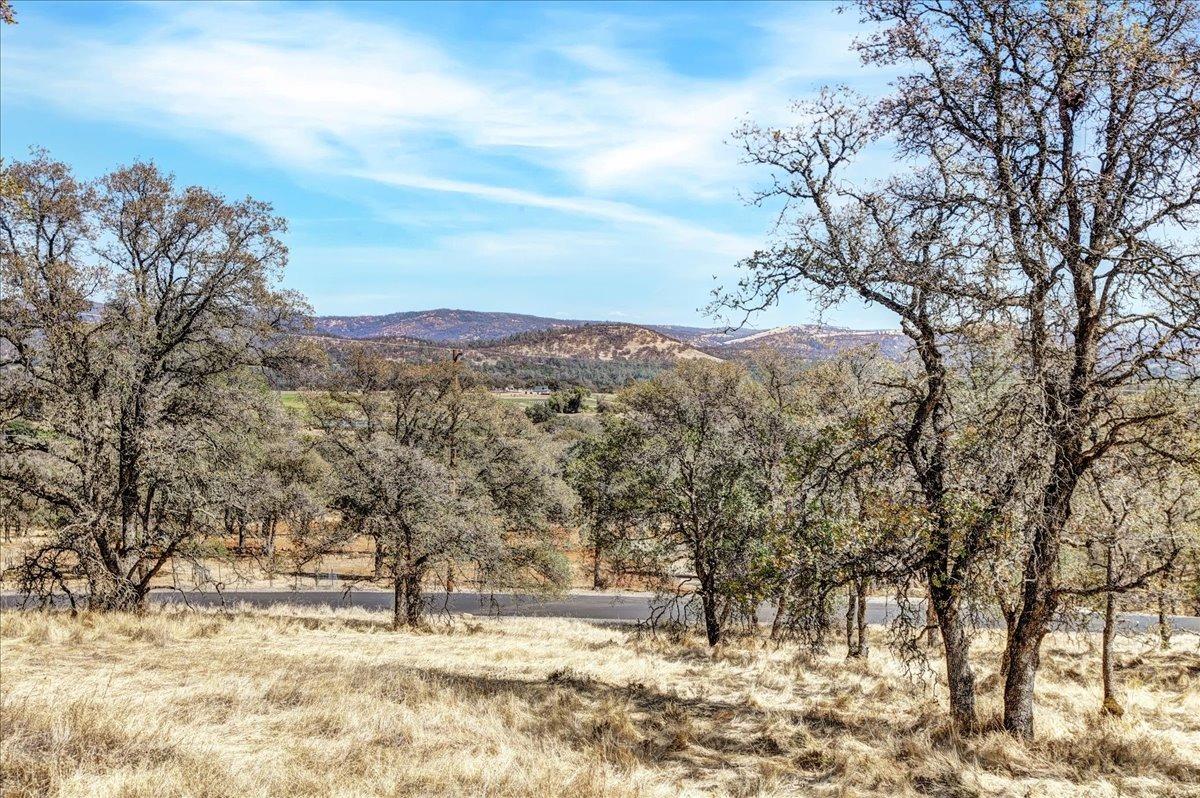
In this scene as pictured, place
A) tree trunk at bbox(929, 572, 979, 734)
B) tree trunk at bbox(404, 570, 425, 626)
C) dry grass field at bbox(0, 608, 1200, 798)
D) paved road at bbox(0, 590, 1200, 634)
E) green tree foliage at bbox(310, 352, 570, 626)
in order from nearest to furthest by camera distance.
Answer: dry grass field at bbox(0, 608, 1200, 798) → tree trunk at bbox(929, 572, 979, 734) → green tree foliage at bbox(310, 352, 570, 626) → tree trunk at bbox(404, 570, 425, 626) → paved road at bbox(0, 590, 1200, 634)

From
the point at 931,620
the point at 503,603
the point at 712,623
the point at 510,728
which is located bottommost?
the point at 503,603

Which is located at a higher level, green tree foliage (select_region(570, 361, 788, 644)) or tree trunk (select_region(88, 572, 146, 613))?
green tree foliage (select_region(570, 361, 788, 644))

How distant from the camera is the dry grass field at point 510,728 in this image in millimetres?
6711

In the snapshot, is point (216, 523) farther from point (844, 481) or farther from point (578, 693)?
point (844, 481)

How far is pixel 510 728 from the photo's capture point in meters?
9.27

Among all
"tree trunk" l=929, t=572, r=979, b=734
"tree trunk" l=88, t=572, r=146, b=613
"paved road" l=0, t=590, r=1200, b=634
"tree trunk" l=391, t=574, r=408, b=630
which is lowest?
"paved road" l=0, t=590, r=1200, b=634

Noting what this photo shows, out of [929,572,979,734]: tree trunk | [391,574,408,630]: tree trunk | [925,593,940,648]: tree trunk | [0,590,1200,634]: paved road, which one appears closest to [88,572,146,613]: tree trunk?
[391,574,408,630]: tree trunk

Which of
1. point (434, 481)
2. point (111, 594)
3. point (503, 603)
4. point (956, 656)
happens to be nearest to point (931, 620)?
point (956, 656)

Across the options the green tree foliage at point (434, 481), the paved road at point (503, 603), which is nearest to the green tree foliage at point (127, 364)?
the green tree foliage at point (434, 481)

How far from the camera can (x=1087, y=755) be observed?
8258mm

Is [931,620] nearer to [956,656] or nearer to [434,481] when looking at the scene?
[956,656]

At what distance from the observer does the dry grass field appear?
264 inches

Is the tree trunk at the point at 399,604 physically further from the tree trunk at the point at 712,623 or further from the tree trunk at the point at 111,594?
the tree trunk at the point at 712,623

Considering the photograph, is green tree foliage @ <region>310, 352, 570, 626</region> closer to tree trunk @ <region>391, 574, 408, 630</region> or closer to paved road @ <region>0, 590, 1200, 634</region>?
tree trunk @ <region>391, 574, 408, 630</region>
